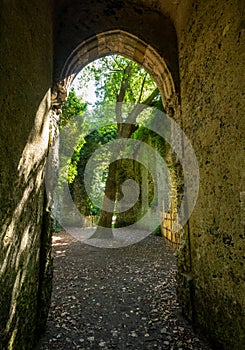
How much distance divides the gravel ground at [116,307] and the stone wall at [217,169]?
37cm

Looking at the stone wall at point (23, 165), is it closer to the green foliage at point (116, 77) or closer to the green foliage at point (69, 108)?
the green foliage at point (116, 77)

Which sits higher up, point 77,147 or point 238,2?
point 77,147

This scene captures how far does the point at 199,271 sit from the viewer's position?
8.52 feet

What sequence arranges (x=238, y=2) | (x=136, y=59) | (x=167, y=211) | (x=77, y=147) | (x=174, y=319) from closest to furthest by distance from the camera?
(x=238, y=2) → (x=174, y=319) → (x=136, y=59) → (x=167, y=211) → (x=77, y=147)

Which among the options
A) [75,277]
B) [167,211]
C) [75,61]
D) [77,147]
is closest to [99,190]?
[77,147]

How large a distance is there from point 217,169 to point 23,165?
1.84 meters

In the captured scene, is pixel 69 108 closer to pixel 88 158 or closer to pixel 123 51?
pixel 88 158

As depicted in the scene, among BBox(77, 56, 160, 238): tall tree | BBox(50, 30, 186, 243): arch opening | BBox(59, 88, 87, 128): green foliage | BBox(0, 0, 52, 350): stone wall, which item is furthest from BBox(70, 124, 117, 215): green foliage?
BBox(0, 0, 52, 350): stone wall

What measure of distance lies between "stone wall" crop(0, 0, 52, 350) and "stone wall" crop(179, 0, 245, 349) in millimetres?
1782

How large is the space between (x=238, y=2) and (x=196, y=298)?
298 centimetres

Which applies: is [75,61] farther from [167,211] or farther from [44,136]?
[167,211]

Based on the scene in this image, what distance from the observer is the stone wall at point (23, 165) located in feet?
5.28

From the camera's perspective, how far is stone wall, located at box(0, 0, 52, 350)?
1610mm

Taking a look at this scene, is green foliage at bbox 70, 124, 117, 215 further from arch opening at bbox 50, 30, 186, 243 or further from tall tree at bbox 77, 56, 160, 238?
arch opening at bbox 50, 30, 186, 243
